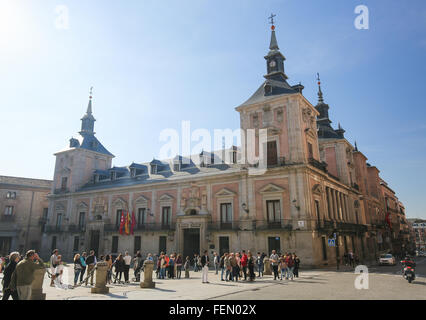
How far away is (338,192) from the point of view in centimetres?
3300

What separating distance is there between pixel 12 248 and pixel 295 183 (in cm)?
4040

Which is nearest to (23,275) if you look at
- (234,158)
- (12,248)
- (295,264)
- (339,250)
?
(295,264)

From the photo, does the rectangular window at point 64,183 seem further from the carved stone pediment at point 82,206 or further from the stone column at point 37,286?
the stone column at point 37,286

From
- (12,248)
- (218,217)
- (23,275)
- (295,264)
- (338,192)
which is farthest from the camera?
(12,248)

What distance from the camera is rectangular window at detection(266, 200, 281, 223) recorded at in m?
24.7

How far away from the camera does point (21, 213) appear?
142 ft

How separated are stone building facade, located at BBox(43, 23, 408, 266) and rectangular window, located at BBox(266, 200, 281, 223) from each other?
83 mm

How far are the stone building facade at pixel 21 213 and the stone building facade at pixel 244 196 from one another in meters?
4.78

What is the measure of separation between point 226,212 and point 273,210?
186 inches

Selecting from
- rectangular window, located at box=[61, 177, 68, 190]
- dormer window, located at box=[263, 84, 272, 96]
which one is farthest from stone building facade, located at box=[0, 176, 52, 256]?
dormer window, located at box=[263, 84, 272, 96]

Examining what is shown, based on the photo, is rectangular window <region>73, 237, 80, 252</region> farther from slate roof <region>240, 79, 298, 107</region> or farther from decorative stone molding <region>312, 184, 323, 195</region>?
decorative stone molding <region>312, 184, 323, 195</region>

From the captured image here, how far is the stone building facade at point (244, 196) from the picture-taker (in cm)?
2458

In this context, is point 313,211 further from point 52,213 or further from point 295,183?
point 52,213

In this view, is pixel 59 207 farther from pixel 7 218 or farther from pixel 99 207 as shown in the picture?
pixel 99 207
